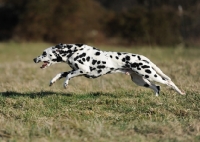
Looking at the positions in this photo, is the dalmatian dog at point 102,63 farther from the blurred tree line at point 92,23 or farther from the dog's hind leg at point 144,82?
the blurred tree line at point 92,23

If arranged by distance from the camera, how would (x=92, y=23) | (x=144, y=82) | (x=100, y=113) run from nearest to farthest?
(x=100, y=113)
(x=144, y=82)
(x=92, y=23)

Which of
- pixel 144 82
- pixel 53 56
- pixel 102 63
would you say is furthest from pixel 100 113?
pixel 53 56

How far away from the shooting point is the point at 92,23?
36625mm

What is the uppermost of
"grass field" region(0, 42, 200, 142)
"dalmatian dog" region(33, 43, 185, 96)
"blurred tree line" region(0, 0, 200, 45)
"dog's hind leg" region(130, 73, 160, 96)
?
"blurred tree line" region(0, 0, 200, 45)

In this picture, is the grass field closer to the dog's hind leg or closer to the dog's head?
the dog's hind leg

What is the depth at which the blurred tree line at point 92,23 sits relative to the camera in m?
33.3

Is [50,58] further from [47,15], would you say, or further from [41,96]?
[47,15]

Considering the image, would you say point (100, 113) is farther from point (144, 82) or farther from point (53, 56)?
point (53, 56)

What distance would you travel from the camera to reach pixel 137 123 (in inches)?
254

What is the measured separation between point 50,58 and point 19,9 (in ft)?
87.9

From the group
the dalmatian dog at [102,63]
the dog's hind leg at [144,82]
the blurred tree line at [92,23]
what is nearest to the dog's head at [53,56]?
the dalmatian dog at [102,63]

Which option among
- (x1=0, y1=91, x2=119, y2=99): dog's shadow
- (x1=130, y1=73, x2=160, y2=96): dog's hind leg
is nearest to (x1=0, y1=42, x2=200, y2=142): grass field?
(x1=0, y1=91, x2=119, y2=99): dog's shadow

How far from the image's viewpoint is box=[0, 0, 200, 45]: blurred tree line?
109 ft

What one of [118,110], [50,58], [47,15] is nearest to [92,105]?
[118,110]
